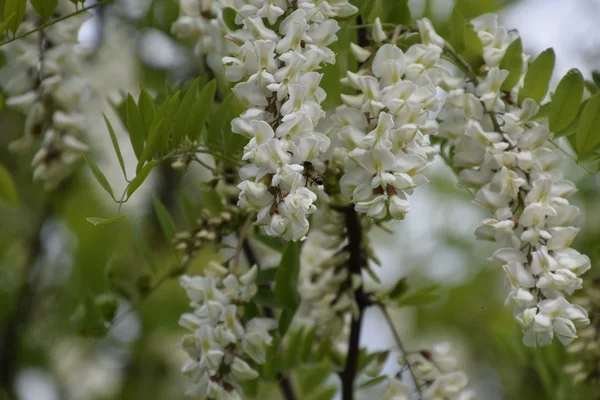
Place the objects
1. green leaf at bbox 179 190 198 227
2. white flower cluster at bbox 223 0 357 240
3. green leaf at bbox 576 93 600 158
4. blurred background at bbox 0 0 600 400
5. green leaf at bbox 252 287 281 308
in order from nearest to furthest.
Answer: white flower cluster at bbox 223 0 357 240
green leaf at bbox 576 93 600 158
green leaf at bbox 252 287 281 308
green leaf at bbox 179 190 198 227
blurred background at bbox 0 0 600 400

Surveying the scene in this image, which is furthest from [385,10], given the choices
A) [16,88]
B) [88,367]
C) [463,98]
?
[88,367]

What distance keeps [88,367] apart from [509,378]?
967mm

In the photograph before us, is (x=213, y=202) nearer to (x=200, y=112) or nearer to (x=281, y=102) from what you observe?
(x=200, y=112)

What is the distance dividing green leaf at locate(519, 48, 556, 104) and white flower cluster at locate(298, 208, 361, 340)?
8.5 inches

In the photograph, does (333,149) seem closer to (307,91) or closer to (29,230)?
(307,91)

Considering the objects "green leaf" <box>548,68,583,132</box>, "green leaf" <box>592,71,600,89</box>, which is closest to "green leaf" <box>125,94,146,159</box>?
"green leaf" <box>548,68,583,132</box>

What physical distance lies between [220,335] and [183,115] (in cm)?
19

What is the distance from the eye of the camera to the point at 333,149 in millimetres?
642

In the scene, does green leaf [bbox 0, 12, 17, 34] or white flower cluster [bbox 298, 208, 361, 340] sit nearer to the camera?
green leaf [bbox 0, 12, 17, 34]

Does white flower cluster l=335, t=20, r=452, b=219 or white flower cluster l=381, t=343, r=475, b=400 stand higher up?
white flower cluster l=335, t=20, r=452, b=219

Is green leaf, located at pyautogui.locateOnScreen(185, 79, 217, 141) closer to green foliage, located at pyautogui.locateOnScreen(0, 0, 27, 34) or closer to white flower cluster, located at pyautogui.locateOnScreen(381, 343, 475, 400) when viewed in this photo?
green foliage, located at pyautogui.locateOnScreen(0, 0, 27, 34)

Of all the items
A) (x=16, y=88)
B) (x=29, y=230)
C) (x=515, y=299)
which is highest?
(x=515, y=299)

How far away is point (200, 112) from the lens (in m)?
0.67

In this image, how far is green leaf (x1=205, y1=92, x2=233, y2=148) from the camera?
695mm
